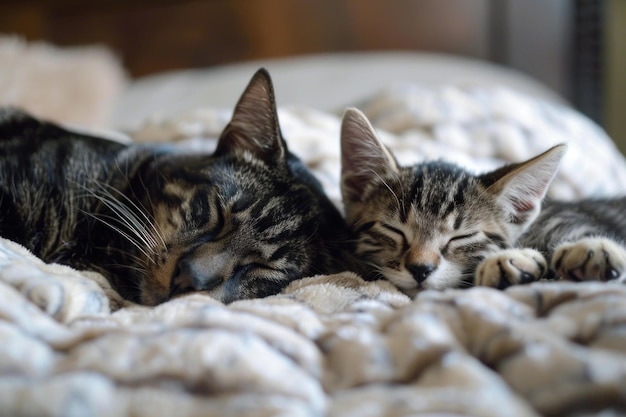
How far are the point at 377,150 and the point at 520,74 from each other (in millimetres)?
1630

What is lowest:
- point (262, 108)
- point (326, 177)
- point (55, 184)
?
point (326, 177)

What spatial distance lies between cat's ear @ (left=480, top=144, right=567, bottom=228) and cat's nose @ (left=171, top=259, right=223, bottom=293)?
0.61m

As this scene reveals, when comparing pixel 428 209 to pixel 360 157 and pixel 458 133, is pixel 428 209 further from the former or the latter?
pixel 458 133

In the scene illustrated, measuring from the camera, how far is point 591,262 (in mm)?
913

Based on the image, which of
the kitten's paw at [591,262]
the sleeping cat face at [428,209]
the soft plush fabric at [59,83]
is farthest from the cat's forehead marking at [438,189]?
the soft plush fabric at [59,83]

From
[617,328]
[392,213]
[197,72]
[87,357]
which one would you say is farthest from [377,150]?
[197,72]

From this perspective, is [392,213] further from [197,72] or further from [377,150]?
[197,72]

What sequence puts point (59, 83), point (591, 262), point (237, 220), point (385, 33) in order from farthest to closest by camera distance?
1. point (385, 33)
2. point (59, 83)
3. point (237, 220)
4. point (591, 262)

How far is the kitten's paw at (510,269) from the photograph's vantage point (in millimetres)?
927

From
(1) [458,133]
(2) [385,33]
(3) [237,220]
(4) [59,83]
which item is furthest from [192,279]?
(2) [385,33]

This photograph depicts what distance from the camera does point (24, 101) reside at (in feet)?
6.91

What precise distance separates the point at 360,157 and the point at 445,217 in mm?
240

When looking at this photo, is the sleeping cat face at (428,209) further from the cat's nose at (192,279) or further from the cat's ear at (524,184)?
the cat's nose at (192,279)

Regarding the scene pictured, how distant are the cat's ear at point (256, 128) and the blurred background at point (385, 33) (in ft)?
5.53
